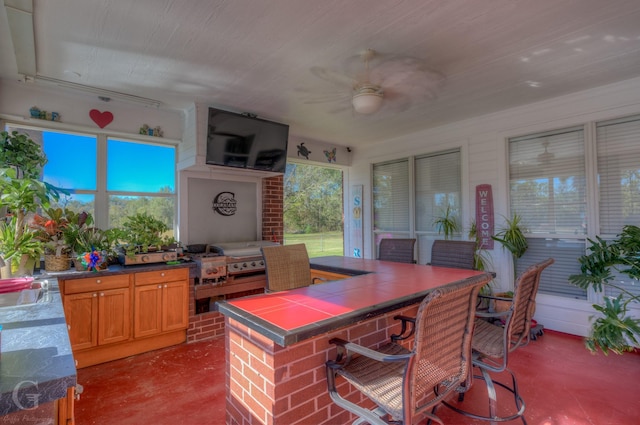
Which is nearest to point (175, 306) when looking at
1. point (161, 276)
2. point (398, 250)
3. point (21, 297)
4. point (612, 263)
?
point (161, 276)

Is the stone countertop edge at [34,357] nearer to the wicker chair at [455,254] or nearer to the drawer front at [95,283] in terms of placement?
the drawer front at [95,283]

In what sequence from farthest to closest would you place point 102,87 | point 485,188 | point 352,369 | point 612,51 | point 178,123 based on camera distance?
point 485,188
point 178,123
point 102,87
point 612,51
point 352,369

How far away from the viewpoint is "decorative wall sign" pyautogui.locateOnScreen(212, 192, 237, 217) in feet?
13.2

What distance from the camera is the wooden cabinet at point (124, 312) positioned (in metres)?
2.64

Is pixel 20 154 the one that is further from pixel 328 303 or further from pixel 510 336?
pixel 510 336

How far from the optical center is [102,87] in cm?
304

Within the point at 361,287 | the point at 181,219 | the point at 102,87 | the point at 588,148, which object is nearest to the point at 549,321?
the point at 588,148

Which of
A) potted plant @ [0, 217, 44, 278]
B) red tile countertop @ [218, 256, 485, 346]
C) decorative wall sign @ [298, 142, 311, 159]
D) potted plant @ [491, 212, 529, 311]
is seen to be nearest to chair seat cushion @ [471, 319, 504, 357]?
red tile countertop @ [218, 256, 485, 346]

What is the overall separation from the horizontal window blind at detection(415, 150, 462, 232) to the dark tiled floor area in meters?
2.00

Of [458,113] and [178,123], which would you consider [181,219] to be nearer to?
[178,123]

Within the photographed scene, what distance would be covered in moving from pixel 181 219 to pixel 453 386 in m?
3.36

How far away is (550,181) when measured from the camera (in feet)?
11.8

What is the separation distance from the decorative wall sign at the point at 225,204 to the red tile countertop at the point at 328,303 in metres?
2.36

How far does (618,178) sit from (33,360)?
457 centimetres
